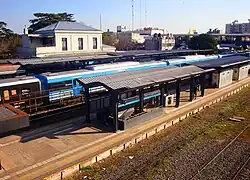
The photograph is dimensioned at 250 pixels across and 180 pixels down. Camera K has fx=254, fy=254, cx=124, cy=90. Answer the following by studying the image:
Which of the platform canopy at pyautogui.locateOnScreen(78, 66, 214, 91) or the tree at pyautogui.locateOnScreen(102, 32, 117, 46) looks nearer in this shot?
the platform canopy at pyautogui.locateOnScreen(78, 66, 214, 91)

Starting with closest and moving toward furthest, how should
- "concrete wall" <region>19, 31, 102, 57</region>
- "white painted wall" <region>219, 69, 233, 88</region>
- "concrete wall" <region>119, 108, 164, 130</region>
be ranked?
"concrete wall" <region>119, 108, 164, 130</region>
"white painted wall" <region>219, 69, 233, 88</region>
"concrete wall" <region>19, 31, 102, 57</region>

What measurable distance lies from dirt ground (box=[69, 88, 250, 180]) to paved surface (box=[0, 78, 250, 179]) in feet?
3.25

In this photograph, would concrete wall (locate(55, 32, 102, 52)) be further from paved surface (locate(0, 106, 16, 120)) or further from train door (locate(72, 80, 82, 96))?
paved surface (locate(0, 106, 16, 120))

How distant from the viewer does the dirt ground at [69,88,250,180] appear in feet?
34.8

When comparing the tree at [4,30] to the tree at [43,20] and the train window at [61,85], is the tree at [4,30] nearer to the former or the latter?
the tree at [43,20]

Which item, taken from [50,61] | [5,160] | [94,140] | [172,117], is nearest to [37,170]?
[5,160]

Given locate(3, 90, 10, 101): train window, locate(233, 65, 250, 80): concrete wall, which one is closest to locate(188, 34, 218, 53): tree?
locate(233, 65, 250, 80): concrete wall

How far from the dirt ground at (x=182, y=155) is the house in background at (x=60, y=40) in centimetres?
2490

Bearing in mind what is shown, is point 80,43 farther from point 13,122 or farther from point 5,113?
point 13,122

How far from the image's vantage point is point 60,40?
3675cm

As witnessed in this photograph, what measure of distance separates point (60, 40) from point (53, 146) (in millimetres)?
26617

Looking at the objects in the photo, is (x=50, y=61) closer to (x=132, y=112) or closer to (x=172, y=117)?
(x=132, y=112)

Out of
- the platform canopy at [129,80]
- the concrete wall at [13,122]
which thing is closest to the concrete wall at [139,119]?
the platform canopy at [129,80]

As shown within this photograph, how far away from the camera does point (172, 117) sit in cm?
1742
